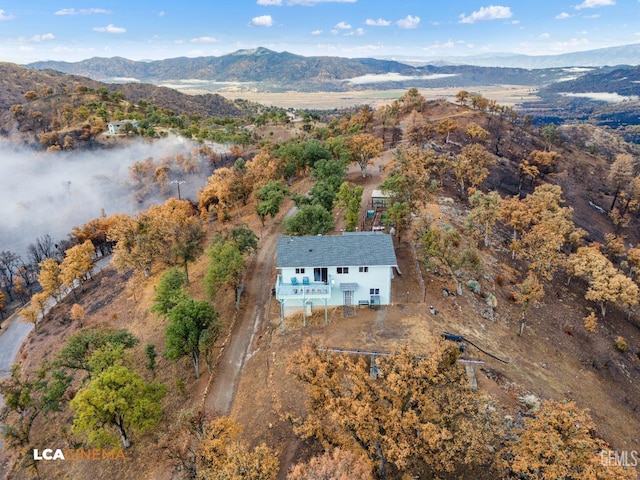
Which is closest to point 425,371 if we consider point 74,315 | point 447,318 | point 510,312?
point 447,318

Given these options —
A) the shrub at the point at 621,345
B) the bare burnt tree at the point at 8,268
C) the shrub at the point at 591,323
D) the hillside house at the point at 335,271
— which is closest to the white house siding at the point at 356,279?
the hillside house at the point at 335,271

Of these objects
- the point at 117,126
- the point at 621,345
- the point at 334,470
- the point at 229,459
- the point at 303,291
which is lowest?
the point at 621,345

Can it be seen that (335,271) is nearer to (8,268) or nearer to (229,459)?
(229,459)

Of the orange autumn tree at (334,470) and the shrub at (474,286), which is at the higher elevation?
the orange autumn tree at (334,470)

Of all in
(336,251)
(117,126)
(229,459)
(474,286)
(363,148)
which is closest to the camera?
(229,459)

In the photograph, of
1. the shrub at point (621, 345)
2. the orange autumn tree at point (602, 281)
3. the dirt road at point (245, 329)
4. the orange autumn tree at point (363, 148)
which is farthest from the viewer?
the orange autumn tree at point (363, 148)

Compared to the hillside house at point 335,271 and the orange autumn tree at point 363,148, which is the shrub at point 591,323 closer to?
the hillside house at point 335,271

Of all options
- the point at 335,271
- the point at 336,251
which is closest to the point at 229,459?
the point at 335,271

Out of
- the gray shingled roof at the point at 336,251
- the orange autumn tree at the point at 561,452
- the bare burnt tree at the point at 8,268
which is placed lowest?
the bare burnt tree at the point at 8,268
